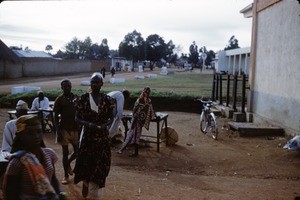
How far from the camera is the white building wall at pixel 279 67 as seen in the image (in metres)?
10.1

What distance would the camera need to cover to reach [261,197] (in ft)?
17.9

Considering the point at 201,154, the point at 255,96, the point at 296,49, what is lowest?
the point at 201,154

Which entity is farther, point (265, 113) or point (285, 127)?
point (265, 113)

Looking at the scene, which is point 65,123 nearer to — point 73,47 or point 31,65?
point 31,65

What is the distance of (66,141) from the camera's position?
235 inches

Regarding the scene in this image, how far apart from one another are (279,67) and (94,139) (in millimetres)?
8279

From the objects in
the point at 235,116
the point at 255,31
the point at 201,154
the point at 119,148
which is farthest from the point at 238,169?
the point at 255,31

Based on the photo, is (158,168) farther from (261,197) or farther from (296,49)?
(296,49)

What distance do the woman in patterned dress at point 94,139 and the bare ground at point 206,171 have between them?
0.75m

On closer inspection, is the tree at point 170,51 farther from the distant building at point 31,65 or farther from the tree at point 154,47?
the distant building at point 31,65

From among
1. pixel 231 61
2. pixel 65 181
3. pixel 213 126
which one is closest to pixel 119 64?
pixel 231 61

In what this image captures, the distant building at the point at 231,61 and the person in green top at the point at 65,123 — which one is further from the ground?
the distant building at the point at 231,61

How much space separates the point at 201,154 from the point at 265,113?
14.6 ft

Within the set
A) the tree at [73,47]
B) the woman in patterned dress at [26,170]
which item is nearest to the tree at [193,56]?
the tree at [73,47]
